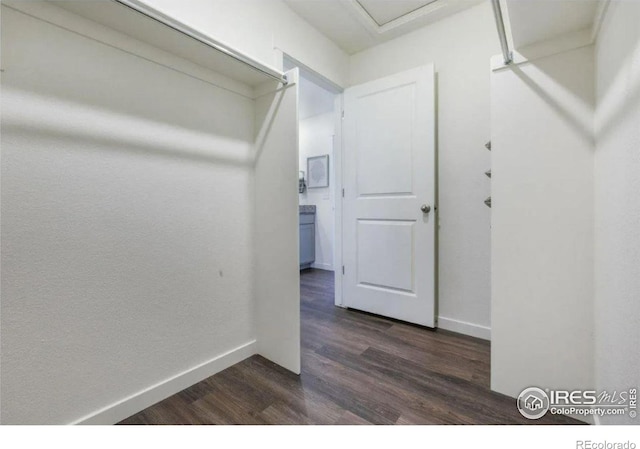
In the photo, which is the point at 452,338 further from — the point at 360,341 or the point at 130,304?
the point at 130,304

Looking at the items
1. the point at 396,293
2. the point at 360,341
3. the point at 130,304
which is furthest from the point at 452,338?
the point at 130,304

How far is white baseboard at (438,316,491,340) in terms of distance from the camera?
202cm

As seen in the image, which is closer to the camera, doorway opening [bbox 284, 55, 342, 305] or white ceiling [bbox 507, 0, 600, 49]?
white ceiling [bbox 507, 0, 600, 49]

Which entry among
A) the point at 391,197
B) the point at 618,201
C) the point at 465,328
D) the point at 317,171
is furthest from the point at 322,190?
the point at 618,201

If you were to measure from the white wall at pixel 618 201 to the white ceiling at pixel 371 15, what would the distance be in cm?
127

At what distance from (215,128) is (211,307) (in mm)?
1058

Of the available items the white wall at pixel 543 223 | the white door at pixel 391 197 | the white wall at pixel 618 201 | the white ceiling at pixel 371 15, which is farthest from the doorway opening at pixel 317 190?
the white wall at pixel 618 201

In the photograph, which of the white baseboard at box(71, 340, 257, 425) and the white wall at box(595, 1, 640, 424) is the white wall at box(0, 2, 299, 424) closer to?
the white baseboard at box(71, 340, 257, 425)

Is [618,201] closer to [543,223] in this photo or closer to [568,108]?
[543,223]

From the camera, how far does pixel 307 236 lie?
428cm

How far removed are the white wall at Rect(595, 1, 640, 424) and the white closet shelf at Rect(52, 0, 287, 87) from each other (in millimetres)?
1405

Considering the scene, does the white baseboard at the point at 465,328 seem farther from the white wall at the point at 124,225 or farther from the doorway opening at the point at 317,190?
the doorway opening at the point at 317,190

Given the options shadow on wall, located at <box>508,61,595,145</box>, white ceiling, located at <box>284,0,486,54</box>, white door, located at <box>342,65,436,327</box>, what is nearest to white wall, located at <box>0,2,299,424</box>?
white ceiling, located at <box>284,0,486,54</box>

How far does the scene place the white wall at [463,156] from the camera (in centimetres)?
200
